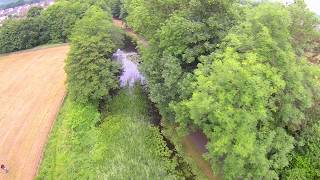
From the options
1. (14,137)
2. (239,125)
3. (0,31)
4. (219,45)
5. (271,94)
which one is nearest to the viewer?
(239,125)

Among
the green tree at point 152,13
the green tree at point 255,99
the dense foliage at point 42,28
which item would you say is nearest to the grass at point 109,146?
the green tree at point 255,99

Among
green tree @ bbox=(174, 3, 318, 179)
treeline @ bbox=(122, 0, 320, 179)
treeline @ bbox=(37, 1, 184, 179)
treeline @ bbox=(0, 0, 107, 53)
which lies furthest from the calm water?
green tree @ bbox=(174, 3, 318, 179)

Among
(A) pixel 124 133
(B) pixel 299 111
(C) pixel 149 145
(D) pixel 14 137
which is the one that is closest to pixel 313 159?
(B) pixel 299 111

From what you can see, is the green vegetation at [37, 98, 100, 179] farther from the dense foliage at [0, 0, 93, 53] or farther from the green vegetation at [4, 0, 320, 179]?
the dense foliage at [0, 0, 93, 53]

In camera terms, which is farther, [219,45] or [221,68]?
[219,45]

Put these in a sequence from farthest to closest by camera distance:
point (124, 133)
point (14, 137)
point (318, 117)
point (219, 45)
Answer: point (14, 137)
point (124, 133)
point (219, 45)
point (318, 117)

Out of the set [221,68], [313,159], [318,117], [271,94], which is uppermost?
[221,68]

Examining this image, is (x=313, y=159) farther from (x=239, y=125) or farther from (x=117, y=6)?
(x=117, y=6)
